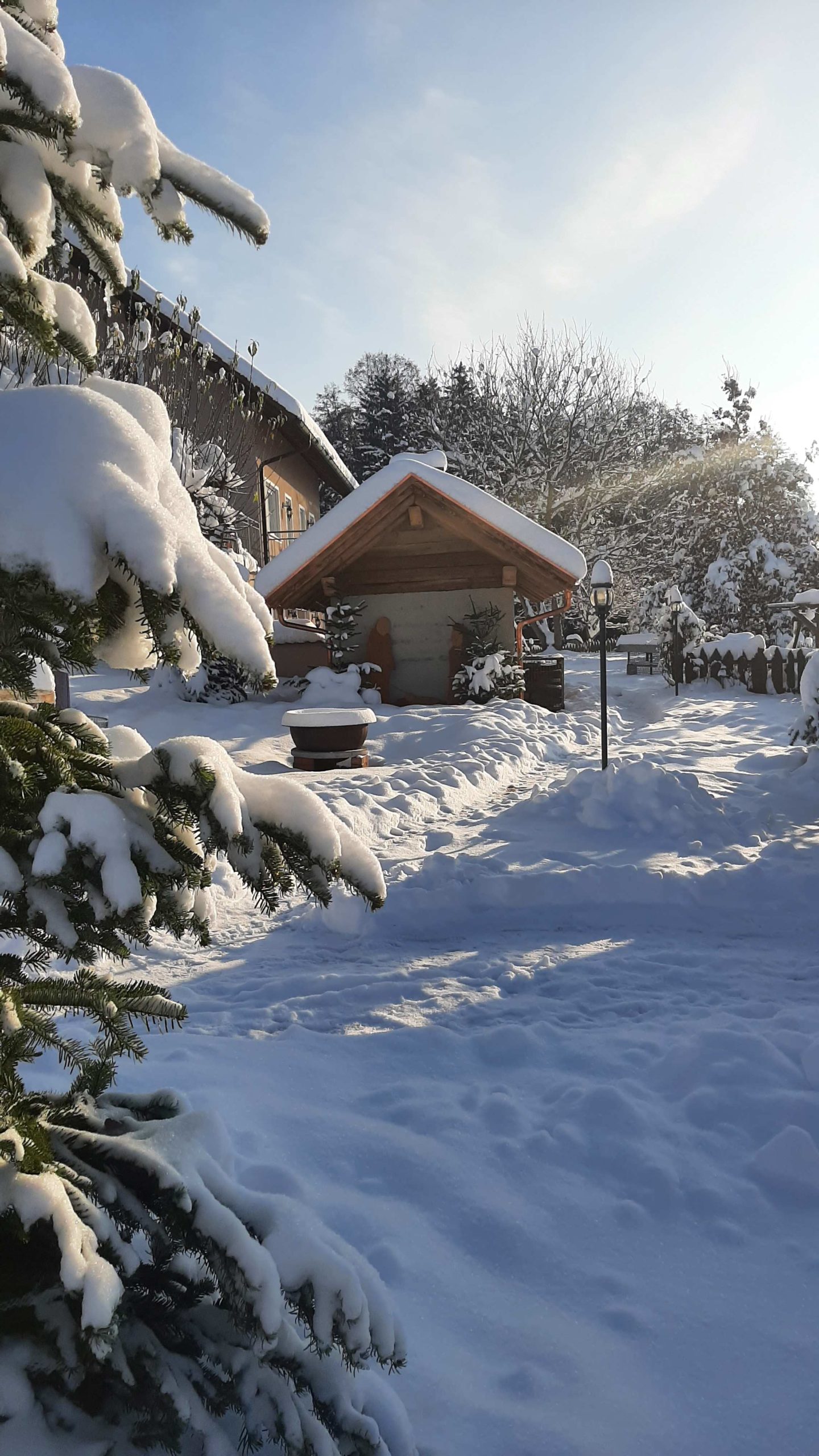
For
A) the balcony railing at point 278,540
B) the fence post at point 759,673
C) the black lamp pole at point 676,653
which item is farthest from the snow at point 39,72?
the black lamp pole at point 676,653

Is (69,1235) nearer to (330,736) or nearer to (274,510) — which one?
(330,736)

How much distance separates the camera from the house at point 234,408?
13172 millimetres

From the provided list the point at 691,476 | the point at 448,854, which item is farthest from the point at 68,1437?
the point at 691,476

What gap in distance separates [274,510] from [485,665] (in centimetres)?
1201

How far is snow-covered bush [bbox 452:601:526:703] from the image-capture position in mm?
13539

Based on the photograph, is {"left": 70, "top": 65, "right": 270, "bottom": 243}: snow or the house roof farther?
the house roof

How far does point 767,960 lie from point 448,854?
2285 millimetres

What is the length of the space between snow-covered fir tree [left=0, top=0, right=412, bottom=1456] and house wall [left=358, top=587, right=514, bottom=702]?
12.9 meters

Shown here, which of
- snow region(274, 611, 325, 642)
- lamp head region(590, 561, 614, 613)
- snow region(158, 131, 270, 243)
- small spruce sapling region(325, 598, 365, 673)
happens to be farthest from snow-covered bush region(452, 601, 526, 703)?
snow region(158, 131, 270, 243)

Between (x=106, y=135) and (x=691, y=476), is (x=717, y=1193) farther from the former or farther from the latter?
(x=691, y=476)

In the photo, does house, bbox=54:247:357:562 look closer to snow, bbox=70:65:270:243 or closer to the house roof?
the house roof

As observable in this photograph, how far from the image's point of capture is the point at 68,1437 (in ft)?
4.17

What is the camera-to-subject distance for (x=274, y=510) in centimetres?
2355

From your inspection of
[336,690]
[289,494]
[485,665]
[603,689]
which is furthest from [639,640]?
[603,689]
